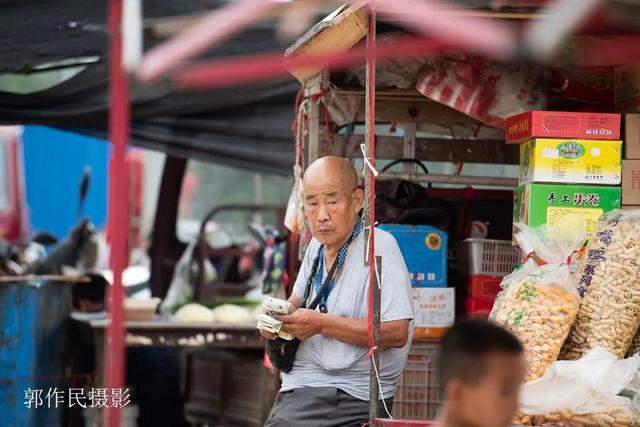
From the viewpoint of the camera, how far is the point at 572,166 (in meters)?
4.70

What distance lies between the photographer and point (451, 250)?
580 cm

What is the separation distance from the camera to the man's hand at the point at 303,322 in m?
4.25

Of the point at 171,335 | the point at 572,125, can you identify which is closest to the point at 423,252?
the point at 572,125

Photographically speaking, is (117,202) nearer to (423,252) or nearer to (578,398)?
(578,398)

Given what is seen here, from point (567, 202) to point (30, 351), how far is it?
4.17 m

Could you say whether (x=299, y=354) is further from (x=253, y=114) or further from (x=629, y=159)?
(x=253, y=114)

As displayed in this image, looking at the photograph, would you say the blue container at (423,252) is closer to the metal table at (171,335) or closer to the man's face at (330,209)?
the man's face at (330,209)

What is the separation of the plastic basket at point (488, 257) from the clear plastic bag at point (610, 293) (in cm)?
115

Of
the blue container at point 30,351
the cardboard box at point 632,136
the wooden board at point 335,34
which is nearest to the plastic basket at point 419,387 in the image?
the cardboard box at point 632,136

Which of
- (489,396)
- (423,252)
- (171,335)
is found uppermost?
(423,252)

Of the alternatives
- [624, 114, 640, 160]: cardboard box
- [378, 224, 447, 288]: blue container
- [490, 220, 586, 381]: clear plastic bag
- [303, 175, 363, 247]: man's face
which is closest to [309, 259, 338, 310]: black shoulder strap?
[303, 175, 363, 247]: man's face

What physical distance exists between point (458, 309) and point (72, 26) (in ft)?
10.2

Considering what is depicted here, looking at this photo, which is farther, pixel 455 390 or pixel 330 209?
pixel 330 209

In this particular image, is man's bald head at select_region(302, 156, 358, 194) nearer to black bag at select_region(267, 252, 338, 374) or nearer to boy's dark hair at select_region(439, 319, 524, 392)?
Answer: black bag at select_region(267, 252, 338, 374)
